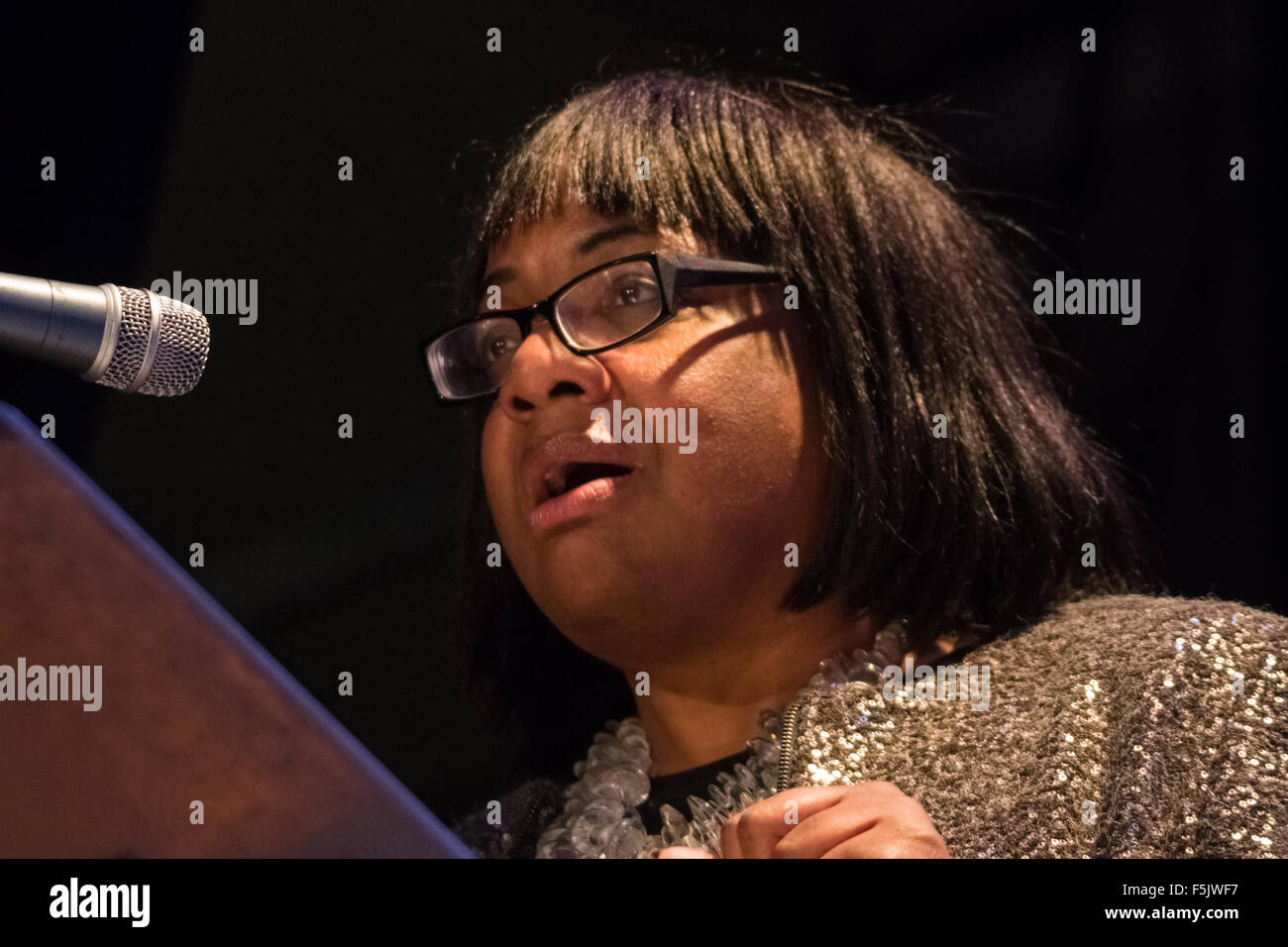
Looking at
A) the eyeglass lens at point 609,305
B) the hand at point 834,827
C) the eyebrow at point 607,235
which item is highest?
the eyebrow at point 607,235

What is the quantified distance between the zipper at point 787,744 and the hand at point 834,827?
15cm

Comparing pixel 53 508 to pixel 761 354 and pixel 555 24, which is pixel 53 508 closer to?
pixel 761 354

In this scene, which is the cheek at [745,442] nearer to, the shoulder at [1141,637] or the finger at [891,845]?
the shoulder at [1141,637]

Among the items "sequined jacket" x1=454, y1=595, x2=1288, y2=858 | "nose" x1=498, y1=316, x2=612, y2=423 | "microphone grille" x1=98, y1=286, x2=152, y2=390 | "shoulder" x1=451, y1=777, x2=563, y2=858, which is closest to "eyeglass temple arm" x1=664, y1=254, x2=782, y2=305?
"nose" x1=498, y1=316, x2=612, y2=423

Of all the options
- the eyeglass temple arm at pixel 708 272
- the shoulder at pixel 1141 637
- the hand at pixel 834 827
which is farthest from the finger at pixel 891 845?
the eyeglass temple arm at pixel 708 272

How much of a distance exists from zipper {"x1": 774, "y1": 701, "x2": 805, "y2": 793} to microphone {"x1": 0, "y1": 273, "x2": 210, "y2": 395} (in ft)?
1.86

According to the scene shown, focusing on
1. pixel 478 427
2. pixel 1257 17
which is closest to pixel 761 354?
pixel 478 427

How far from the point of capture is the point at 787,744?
110 centimetres

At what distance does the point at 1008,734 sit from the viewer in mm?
1066

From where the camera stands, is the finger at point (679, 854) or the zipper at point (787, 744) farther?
the zipper at point (787, 744)

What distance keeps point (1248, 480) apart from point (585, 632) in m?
0.80

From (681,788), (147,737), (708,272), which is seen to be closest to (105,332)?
(147,737)

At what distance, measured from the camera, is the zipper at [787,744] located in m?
1.09

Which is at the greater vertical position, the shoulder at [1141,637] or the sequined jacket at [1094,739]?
the shoulder at [1141,637]
